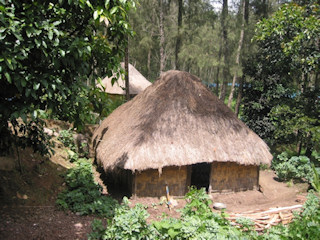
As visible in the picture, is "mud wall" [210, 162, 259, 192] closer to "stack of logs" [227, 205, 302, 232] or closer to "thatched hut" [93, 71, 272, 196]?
"thatched hut" [93, 71, 272, 196]

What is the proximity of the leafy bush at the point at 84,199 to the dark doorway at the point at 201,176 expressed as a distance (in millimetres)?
3850

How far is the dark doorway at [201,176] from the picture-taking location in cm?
935

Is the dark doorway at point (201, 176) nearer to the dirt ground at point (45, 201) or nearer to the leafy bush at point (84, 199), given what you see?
the dirt ground at point (45, 201)

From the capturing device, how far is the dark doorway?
9352mm

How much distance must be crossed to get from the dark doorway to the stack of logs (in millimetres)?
3281

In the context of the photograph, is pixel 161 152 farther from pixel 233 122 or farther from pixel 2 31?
pixel 2 31

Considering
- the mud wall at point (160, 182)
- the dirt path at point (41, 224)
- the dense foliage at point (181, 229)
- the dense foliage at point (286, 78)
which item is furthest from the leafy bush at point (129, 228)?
the dense foliage at point (286, 78)

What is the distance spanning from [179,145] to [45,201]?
3.56m

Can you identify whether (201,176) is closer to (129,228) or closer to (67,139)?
(67,139)

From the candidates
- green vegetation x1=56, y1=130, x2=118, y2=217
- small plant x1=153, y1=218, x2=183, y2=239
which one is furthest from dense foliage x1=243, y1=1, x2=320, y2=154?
green vegetation x1=56, y1=130, x2=118, y2=217

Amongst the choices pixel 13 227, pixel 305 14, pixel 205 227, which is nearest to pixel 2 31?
pixel 13 227

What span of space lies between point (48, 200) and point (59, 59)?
11.9 feet

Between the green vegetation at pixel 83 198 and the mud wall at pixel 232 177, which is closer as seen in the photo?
the green vegetation at pixel 83 198

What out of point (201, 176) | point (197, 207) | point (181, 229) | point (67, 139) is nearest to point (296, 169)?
point (201, 176)
